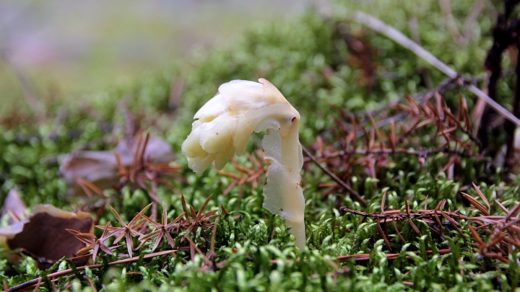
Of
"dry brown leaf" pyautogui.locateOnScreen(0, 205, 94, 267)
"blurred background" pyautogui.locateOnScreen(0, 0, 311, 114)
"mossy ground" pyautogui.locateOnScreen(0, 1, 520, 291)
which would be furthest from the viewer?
"blurred background" pyautogui.locateOnScreen(0, 0, 311, 114)

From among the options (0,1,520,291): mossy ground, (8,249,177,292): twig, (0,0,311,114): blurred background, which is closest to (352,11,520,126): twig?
(0,1,520,291): mossy ground

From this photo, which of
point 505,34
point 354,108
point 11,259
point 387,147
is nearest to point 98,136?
point 11,259

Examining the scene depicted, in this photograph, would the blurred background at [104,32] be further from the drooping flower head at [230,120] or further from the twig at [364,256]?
the twig at [364,256]

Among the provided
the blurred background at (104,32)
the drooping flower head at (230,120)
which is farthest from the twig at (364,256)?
the blurred background at (104,32)

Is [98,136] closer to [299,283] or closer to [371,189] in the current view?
[371,189]

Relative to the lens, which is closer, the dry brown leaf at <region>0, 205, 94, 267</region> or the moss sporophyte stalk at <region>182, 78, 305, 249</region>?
the moss sporophyte stalk at <region>182, 78, 305, 249</region>

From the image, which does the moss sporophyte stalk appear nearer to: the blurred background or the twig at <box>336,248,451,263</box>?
the twig at <box>336,248,451,263</box>
